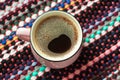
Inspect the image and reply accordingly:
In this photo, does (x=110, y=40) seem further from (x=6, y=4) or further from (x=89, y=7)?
(x=6, y=4)

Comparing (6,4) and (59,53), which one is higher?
(6,4)

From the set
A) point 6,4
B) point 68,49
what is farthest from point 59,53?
point 6,4
